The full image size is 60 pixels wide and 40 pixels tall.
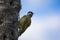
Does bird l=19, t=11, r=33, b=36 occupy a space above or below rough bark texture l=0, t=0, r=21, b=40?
below

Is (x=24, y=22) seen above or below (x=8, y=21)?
below

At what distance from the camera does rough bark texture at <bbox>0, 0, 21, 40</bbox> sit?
11.0m

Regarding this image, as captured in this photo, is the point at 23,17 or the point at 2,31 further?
the point at 23,17

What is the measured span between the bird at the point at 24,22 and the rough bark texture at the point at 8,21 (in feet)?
3.38

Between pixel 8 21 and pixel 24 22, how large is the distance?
6.71 ft

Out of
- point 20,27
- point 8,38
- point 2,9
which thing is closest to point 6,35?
point 8,38

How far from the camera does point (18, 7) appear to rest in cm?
1180

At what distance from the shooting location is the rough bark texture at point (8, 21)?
11016mm

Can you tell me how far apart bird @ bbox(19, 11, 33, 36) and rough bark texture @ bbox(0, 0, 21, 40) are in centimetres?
103

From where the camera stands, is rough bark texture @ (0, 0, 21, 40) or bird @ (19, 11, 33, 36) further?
bird @ (19, 11, 33, 36)

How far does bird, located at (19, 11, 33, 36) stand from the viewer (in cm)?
1259

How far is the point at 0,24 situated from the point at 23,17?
2.23m

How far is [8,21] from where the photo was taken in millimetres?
11156

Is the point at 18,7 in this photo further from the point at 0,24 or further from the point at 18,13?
the point at 0,24
